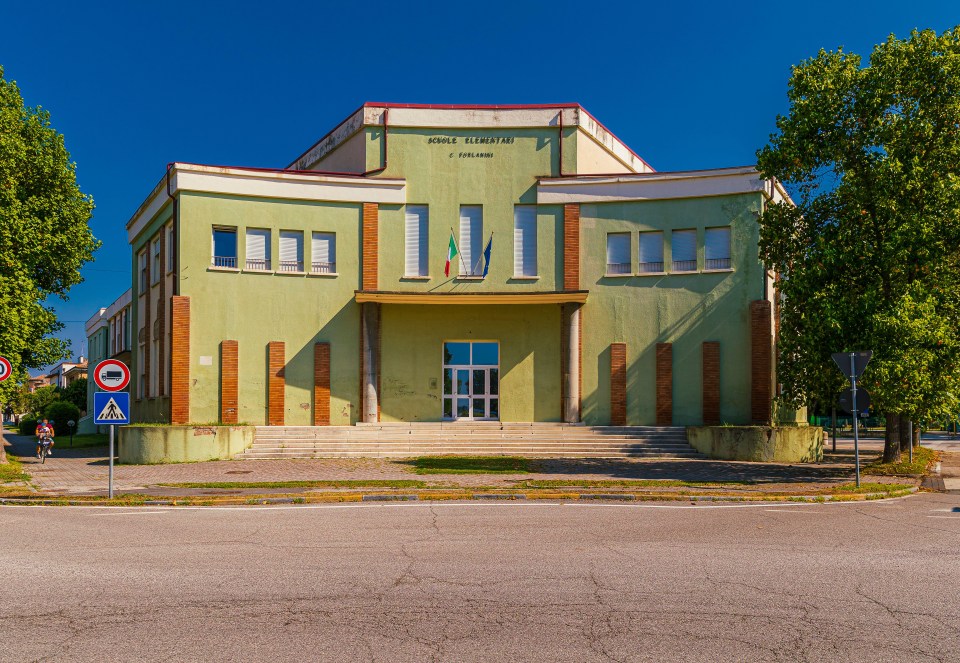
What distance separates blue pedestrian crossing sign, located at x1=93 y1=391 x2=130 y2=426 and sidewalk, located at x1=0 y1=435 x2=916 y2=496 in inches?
58.6

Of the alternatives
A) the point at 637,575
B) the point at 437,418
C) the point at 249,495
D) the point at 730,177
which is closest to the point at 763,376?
the point at 730,177

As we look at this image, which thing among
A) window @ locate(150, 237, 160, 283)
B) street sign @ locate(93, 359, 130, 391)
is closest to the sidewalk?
street sign @ locate(93, 359, 130, 391)

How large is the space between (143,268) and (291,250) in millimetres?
8510

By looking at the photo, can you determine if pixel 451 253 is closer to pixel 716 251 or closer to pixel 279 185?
pixel 279 185

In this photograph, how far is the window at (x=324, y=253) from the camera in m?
29.5

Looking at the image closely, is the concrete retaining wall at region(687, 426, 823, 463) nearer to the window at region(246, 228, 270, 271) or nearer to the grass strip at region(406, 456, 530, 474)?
the grass strip at region(406, 456, 530, 474)

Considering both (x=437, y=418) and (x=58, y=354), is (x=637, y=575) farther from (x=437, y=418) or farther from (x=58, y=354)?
(x=58, y=354)

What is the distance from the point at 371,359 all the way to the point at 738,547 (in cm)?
2101

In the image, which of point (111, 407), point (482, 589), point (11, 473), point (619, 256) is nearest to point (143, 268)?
point (11, 473)

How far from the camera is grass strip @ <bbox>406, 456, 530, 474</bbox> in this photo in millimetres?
19808

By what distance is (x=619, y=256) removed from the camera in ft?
97.1

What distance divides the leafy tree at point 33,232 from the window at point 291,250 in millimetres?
6665

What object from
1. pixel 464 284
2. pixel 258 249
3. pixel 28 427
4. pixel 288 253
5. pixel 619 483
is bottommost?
pixel 28 427

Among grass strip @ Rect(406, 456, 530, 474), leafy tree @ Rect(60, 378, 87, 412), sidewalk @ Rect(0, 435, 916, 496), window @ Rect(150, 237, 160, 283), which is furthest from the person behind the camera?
leafy tree @ Rect(60, 378, 87, 412)
